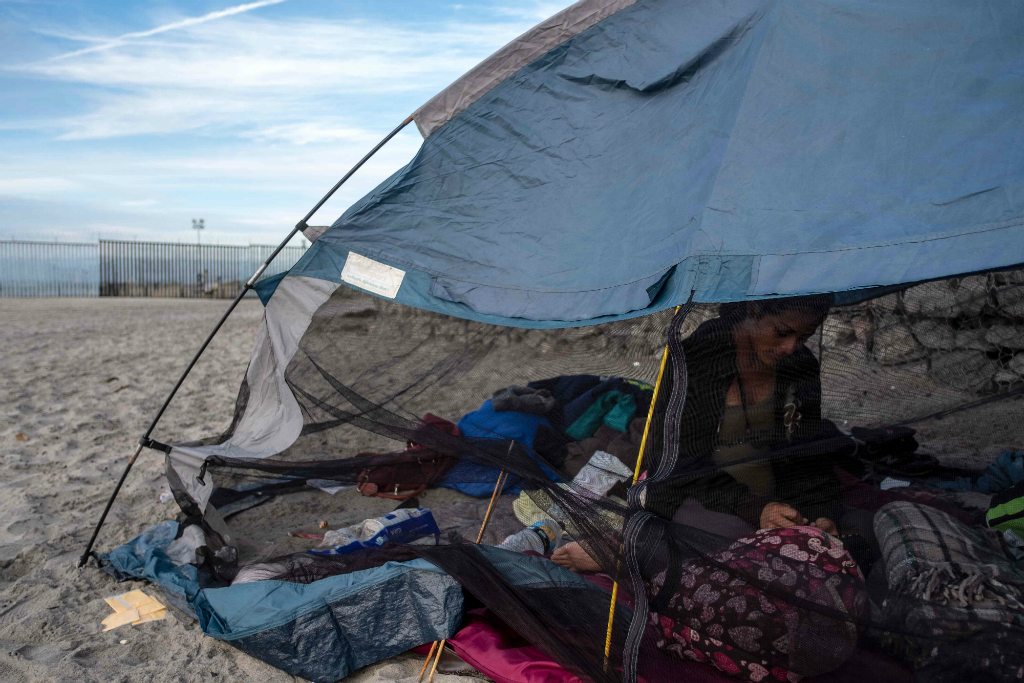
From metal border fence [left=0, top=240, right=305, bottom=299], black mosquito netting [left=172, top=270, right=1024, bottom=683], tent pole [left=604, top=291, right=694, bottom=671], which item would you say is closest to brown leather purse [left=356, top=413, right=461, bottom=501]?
black mosquito netting [left=172, top=270, right=1024, bottom=683]

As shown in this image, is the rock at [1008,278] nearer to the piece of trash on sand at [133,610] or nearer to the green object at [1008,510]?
the green object at [1008,510]

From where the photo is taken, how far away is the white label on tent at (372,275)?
2555 millimetres

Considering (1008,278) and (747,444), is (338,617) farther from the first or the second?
(1008,278)

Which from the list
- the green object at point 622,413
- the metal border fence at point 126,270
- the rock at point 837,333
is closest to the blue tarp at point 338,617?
the green object at point 622,413

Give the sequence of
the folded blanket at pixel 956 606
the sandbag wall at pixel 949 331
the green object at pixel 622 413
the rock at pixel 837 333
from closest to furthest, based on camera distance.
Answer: the folded blanket at pixel 956 606 < the sandbag wall at pixel 949 331 < the rock at pixel 837 333 < the green object at pixel 622 413

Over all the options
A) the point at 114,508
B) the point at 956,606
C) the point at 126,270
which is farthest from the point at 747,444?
the point at 126,270

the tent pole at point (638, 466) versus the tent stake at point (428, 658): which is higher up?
the tent pole at point (638, 466)

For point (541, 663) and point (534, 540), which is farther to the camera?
point (534, 540)

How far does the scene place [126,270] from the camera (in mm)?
18875

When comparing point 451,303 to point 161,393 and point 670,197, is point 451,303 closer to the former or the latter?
point 670,197

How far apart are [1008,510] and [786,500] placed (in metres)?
0.59

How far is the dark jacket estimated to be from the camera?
179 centimetres

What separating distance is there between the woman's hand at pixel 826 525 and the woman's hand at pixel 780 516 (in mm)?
31

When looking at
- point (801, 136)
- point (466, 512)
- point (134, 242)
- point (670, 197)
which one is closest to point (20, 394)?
point (466, 512)
